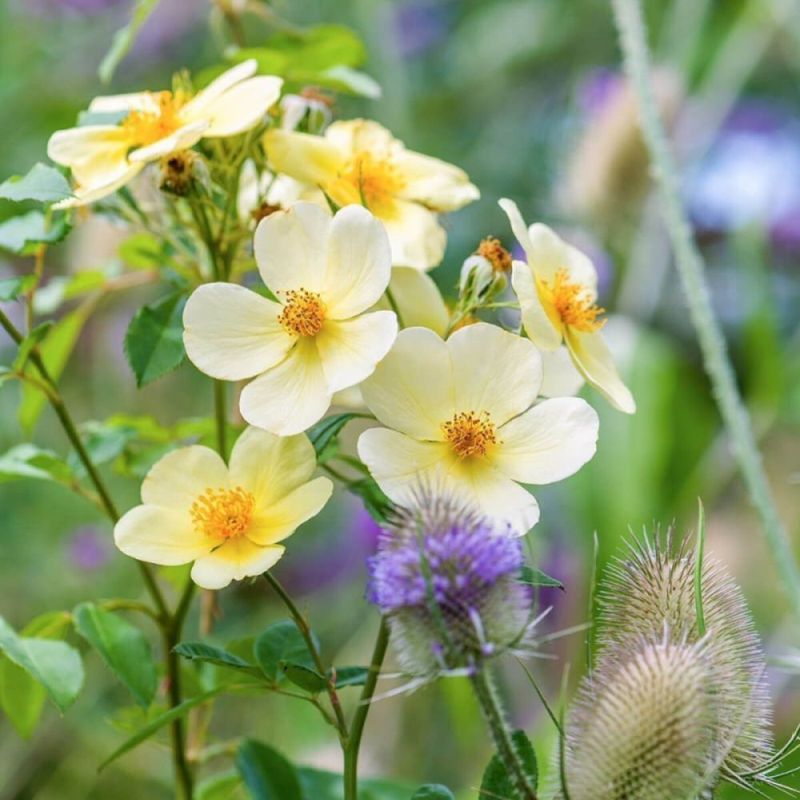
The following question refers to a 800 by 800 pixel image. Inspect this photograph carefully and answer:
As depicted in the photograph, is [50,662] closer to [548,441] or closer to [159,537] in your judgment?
[159,537]

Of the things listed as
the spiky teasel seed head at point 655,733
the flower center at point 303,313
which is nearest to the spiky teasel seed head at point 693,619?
the spiky teasel seed head at point 655,733

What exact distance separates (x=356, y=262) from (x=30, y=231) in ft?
0.41

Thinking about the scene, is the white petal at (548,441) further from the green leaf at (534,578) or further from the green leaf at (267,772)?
the green leaf at (267,772)

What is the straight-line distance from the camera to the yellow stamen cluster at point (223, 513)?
0.37 meters

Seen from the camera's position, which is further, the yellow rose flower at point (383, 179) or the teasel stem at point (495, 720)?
the yellow rose flower at point (383, 179)

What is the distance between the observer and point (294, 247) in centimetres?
38

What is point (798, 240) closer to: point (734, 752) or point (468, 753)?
point (468, 753)

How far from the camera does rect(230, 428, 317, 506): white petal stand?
377 millimetres

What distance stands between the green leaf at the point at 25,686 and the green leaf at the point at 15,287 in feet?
0.42

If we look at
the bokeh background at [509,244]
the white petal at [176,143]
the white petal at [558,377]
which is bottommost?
the white petal at [558,377]

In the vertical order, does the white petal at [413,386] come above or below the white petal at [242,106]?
below

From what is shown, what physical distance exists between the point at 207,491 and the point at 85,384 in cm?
116

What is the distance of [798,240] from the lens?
1.74m

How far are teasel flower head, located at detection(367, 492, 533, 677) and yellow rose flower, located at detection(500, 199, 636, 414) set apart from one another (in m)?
0.09
